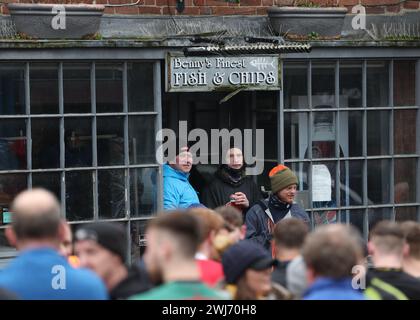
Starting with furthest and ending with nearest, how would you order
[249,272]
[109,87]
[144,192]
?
[144,192]
[109,87]
[249,272]

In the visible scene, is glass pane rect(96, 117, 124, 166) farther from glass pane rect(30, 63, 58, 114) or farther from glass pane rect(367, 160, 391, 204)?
glass pane rect(367, 160, 391, 204)

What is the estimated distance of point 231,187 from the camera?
426 inches

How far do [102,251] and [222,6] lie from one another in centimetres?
539

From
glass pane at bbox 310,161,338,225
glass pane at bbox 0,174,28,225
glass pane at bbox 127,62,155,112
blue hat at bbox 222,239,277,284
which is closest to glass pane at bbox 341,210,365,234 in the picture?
glass pane at bbox 310,161,338,225

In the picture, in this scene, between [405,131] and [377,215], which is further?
[405,131]

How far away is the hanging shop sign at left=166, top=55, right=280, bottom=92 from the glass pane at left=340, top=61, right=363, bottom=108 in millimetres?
813

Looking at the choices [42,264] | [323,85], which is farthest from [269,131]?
[42,264]

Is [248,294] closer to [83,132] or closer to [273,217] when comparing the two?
[273,217]

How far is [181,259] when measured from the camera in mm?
5148

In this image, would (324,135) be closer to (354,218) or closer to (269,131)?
(269,131)

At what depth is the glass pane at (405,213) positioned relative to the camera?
38.6ft

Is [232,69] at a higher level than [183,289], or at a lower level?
higher
